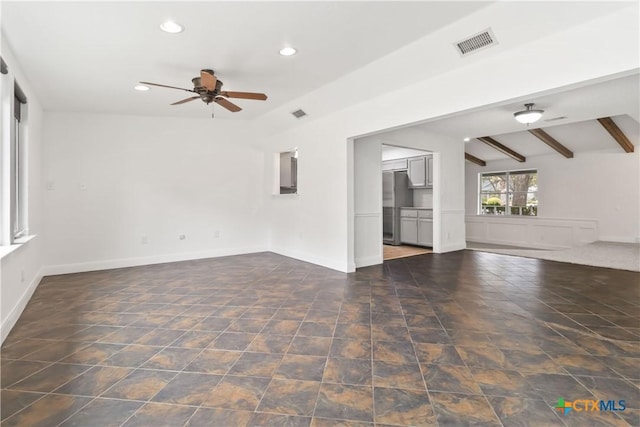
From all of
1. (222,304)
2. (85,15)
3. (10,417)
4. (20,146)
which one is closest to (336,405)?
(10,417)

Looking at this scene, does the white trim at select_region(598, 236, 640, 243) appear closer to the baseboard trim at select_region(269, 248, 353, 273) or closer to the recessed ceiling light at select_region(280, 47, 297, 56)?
the baseboard trim at select_region(269, 248, 353, 273)

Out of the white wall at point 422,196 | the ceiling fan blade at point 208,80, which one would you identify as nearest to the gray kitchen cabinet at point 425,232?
the white wall at point 422,196

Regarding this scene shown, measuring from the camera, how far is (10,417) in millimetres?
1619

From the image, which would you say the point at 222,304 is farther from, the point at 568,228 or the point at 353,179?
the point at 568,228

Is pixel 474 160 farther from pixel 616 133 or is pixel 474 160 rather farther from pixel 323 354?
pixel 323 354

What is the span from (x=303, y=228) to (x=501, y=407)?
437cm

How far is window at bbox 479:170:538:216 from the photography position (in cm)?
857

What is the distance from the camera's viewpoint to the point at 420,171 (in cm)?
772

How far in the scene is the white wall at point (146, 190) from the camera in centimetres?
495

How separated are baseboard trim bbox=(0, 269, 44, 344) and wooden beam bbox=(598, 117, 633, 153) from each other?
→ 8.90m

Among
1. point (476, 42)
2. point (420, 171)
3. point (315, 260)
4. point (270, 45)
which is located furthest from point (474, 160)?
point (270, 45)

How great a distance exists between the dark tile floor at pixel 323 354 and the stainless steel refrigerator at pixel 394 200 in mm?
3729

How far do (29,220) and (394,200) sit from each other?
22.3 feet

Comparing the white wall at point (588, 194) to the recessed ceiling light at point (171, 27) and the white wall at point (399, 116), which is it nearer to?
the white wall at point (399, 116)
